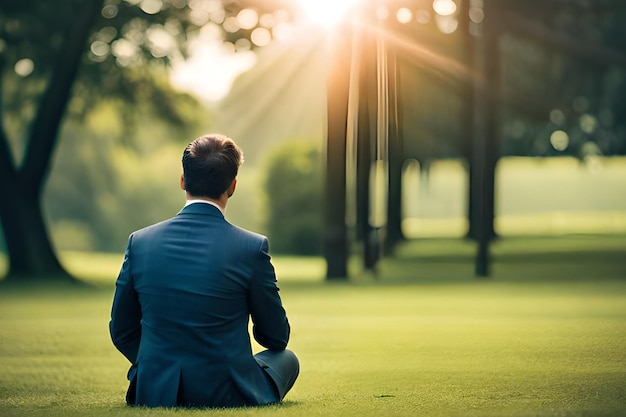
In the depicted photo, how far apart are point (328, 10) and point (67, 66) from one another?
4.63 metres

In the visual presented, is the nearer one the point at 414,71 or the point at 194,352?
the point at 194,352

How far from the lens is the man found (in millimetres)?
5328

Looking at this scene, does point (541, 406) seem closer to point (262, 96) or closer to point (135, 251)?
point (135, 251)

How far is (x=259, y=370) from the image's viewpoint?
5551mm

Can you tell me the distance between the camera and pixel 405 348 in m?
9.40

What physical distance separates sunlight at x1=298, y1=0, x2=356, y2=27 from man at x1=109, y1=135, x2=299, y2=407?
13636mm

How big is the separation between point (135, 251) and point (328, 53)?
44.7 ft

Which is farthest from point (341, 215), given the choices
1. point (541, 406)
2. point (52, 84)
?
point (541, 406)

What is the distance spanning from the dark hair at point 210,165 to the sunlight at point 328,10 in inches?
537

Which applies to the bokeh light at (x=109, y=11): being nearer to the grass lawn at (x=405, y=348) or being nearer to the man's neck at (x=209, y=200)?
the grass lawn at (x=405, y=348)

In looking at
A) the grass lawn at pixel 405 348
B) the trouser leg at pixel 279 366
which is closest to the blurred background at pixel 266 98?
the grass lawn at pixel 405 348

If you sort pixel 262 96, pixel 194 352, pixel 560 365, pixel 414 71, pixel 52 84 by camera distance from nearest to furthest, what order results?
pixel 194 352, pixel 560 365, pixel 52 84, pixel 414 71, pixel 262 96

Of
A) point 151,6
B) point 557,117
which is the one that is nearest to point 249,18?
point 151,6

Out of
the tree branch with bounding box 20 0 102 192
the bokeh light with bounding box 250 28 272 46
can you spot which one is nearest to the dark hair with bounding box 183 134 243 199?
the tree branch with bounding box 20 0 102 192
